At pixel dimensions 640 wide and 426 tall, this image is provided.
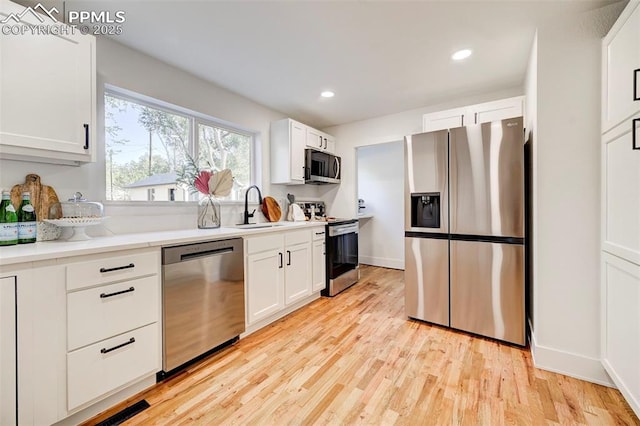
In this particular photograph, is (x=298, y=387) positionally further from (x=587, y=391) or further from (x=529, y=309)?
(x=529, y=309)

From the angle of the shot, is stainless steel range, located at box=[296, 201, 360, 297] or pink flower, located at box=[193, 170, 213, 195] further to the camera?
stainless steel range, located at box=[296, 201, 360, 297]

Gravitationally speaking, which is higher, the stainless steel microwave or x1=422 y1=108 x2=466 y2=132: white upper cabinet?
x1=422 y1=108 x2=466 y2=132: white upper cabinet

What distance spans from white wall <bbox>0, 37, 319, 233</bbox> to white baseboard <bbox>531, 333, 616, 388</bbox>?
2.94 metres

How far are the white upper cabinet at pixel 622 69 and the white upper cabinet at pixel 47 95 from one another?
10.0 feet

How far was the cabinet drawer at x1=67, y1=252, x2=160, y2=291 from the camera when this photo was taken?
1341mm

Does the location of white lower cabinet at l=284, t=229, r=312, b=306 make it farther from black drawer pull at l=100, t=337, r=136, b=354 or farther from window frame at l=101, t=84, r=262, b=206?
black drawer pull at l=100, t=337, r=136, b=354

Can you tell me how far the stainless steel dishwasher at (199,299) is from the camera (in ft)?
5.65

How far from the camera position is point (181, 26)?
187 cm

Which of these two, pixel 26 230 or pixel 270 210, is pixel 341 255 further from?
pixel 26 230

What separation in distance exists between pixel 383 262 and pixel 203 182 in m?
3.56

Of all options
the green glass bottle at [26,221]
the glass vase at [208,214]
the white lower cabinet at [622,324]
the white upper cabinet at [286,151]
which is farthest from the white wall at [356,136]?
the green glass bottle at [26,221]

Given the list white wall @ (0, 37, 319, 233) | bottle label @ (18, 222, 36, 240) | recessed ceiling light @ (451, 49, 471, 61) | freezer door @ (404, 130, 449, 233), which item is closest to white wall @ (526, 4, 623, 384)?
recessed ceiling light @ (451, 49, 471, 61)

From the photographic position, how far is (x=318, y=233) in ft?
10.4

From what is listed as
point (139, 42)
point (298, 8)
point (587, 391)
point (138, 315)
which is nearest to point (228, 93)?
point (139, 42)
